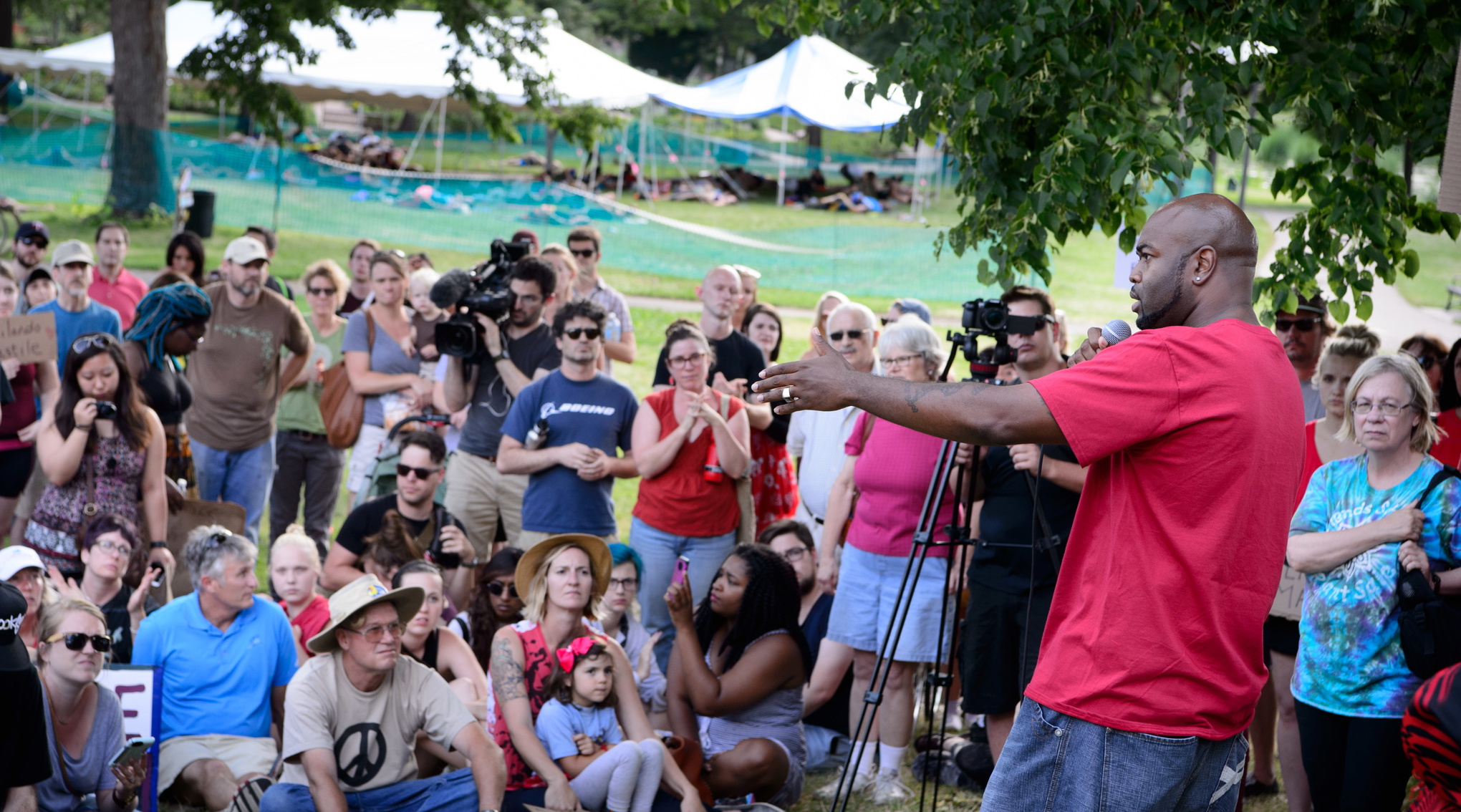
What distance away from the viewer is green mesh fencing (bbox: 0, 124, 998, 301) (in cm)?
1563

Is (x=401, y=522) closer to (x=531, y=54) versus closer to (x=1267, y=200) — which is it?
(x=531, y=54)

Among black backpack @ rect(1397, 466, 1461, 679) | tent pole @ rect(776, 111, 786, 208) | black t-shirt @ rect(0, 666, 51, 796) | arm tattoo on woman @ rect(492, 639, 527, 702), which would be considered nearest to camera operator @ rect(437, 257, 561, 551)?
arm tattoo on woman @ rect(492, 639, 527, 702)

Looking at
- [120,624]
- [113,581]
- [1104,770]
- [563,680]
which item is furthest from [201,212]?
[1104,770]

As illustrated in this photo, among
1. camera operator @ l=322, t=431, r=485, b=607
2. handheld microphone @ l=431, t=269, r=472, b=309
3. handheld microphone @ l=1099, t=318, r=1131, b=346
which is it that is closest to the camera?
handheld microphone @ l=1099, t=318, r=1131, b=346

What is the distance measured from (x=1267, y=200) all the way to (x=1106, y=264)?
562 inches

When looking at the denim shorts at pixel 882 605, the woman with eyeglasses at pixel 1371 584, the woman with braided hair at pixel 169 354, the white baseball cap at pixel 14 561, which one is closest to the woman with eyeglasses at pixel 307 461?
the woman with braided hair at pixel 169 354

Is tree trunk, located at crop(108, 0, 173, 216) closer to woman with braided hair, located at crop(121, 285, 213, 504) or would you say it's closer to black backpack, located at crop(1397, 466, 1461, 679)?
woman with braided hair, located at crop(121, 285, 213, 504)

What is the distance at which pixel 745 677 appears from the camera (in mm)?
5238

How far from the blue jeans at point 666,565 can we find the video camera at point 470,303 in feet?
4.16

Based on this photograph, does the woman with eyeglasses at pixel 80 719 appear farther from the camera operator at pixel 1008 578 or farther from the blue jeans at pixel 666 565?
the camera operator at pixel 1008 578

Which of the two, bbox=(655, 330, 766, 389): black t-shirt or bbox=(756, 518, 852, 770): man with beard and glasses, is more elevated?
bbox=(655, 330, 766, 389): black t-shirt

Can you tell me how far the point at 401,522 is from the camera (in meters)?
5.95

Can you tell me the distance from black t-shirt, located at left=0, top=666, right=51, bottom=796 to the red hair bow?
5.69 ft

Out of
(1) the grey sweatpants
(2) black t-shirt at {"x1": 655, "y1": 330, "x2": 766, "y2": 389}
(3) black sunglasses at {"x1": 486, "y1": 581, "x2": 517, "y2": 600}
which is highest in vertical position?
(2) black t-shirt at {"x1": 655, "y1": 330, "x2": 766, "y2": 389}
